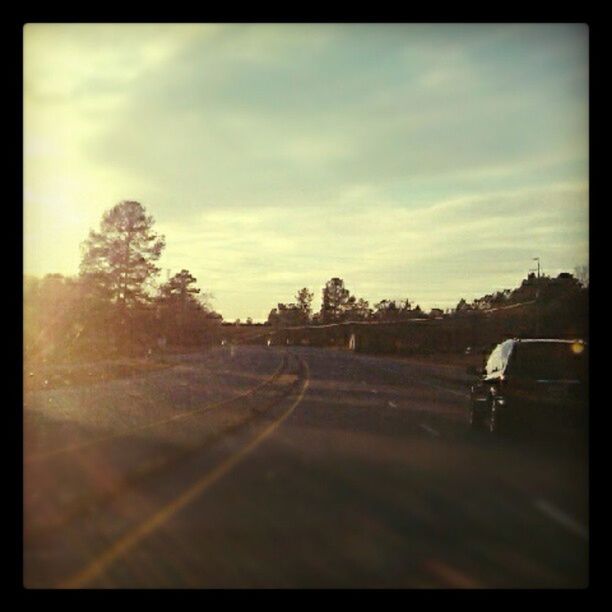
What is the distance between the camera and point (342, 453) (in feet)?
61.5

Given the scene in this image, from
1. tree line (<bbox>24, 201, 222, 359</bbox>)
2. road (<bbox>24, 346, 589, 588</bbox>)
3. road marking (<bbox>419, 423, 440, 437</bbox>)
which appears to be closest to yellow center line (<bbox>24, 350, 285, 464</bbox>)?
road (<bbox>24, 346, 589, 588</bbox>)

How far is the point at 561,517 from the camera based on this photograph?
12133mm

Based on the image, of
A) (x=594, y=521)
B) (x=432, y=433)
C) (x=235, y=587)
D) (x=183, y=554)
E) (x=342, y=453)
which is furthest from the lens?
(x=432, y=433)

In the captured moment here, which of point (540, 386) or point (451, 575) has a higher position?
point (540, 386)

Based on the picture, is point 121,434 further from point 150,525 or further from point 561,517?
point 561,517

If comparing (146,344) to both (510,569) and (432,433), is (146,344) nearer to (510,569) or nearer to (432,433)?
(432,433)

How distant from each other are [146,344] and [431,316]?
69.1 m

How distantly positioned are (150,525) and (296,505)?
1962mm

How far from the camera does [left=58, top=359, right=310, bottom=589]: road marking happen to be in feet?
29.5

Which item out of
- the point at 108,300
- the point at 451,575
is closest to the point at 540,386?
the point at 451,575

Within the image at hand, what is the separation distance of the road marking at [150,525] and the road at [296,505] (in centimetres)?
3

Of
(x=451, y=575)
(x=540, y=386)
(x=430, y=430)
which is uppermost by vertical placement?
(x=540, y=386)

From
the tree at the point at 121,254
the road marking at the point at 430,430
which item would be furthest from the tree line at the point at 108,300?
the road marking at the point at 430,430
